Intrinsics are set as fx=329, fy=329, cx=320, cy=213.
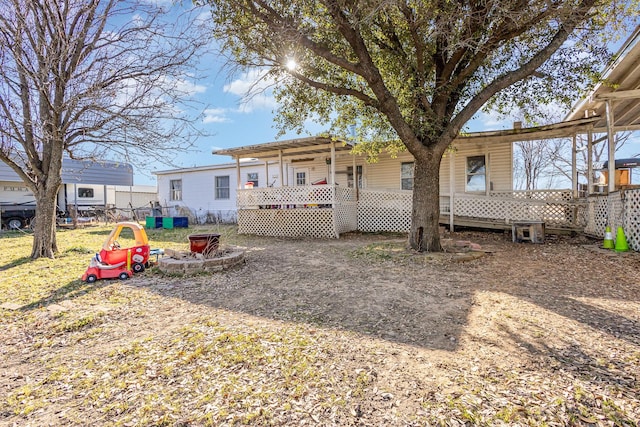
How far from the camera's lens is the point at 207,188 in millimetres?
18938

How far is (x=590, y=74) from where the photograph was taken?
704cm

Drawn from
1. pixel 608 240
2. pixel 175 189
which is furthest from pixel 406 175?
pixel 175 189

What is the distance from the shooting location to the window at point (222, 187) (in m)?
18.4

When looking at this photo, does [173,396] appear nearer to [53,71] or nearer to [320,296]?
[320,296]

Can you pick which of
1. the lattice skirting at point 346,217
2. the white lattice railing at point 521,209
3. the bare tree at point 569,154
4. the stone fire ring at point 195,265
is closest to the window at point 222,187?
the lattice skirting at point 346,217

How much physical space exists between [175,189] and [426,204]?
56.2 ft

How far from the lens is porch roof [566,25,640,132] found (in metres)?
6.75

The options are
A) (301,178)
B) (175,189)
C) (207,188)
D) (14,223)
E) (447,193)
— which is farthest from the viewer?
(175,189)

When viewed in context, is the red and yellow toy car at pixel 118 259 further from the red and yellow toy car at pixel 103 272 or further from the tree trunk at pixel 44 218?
the tree trunk at pixel 44 218

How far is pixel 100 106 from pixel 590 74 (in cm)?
1040

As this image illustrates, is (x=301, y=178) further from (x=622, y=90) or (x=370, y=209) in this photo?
(x=622, y=90)

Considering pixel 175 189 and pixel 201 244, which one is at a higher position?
pixel 175 189

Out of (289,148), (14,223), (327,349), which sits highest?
(289,148)

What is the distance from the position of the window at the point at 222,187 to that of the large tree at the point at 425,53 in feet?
35.1
